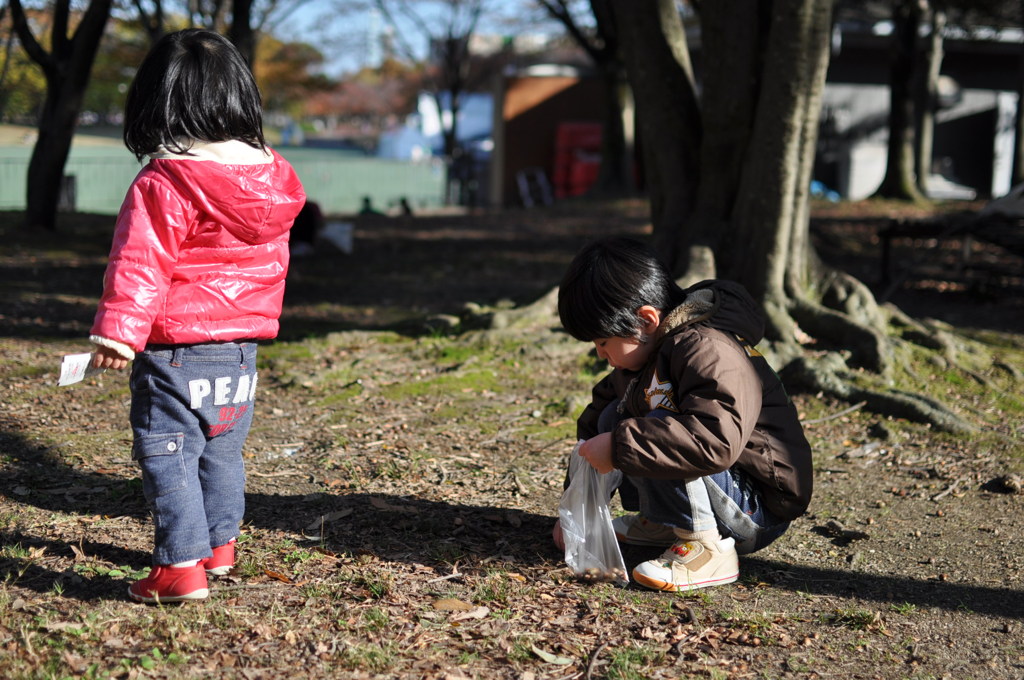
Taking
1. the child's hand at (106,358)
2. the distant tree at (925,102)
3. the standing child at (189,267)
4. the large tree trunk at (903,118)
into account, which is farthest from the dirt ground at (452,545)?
the distant tree at (925,102)

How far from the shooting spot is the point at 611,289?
2.79 metres

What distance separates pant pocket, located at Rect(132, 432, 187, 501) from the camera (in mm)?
2705

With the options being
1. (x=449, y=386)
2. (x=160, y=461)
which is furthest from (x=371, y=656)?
(x=449, y=386)

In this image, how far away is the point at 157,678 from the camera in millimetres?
2375

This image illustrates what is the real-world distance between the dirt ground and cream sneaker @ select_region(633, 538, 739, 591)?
50 millimetres

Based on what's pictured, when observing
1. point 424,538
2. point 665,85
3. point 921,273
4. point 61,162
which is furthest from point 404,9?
point 424,538

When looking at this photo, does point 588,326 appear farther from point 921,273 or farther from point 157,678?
point 921,273

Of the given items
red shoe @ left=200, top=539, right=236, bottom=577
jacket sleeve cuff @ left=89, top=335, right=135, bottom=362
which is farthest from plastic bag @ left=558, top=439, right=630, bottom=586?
jacket sleeve cuff @ left=89, top=335, right=135, bottom=362

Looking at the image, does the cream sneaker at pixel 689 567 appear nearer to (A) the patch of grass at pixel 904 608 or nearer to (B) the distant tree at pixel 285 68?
(A) the patch of grass at pixel 904 608

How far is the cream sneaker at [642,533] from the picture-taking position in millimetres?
3332

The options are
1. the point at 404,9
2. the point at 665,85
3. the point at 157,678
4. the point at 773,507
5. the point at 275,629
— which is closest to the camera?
the point at 157,678

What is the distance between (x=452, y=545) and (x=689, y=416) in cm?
103

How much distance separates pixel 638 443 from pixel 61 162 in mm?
10404

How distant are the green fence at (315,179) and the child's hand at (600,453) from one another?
15819 millimetres
